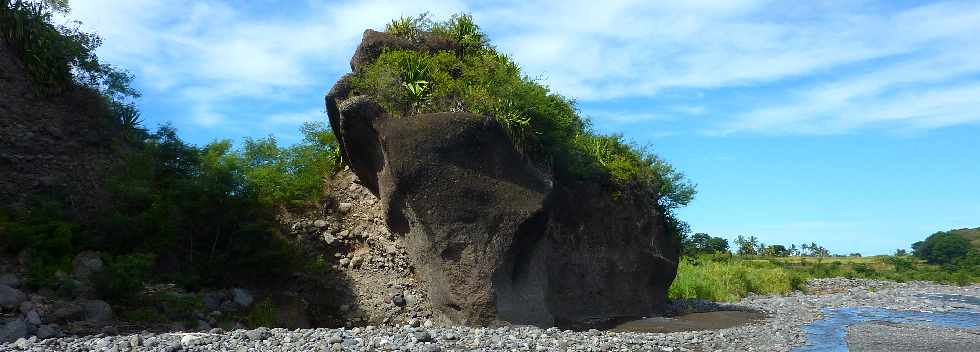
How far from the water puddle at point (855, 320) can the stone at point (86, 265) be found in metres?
16.4

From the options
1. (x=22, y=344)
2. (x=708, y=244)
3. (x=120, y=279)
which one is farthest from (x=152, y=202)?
(x=708, y=244)

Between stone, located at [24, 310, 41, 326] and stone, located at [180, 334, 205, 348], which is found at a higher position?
stone, located at [24, 310, 41, 326]

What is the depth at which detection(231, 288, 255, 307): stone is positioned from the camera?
1819cm

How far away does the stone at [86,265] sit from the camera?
53.5 feet

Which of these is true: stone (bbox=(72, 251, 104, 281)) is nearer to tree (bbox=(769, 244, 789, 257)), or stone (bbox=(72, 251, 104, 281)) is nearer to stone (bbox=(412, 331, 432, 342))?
stone (bbox=(412, 331, 432, 342))

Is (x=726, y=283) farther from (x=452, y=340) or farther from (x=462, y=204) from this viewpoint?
(x=452, y=340)

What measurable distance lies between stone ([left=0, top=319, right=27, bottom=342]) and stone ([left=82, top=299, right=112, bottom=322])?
4.79 feet

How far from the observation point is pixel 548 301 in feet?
63.6

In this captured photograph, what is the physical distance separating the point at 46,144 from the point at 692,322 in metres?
20.3

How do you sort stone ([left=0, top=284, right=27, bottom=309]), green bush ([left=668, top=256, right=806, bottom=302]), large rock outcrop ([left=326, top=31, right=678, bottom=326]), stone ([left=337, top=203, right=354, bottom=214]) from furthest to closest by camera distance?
green bush ([left=668, top=256, right=806, bottom=302]), stone ([left=337, top=203, right=354, bottom=214]), large rock outcrop ([left=326, top=31, right=678, bottom=326]), stone ([left=0, top=284, right=27, bottom=309])

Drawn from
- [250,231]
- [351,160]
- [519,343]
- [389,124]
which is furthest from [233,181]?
[519,343]

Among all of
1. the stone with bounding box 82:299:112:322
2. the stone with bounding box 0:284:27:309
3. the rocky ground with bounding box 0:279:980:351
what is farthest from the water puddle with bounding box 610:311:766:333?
the stone with bounding box 0:284:27:309

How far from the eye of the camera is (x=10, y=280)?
49.6 ft

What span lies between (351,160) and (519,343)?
864cm
